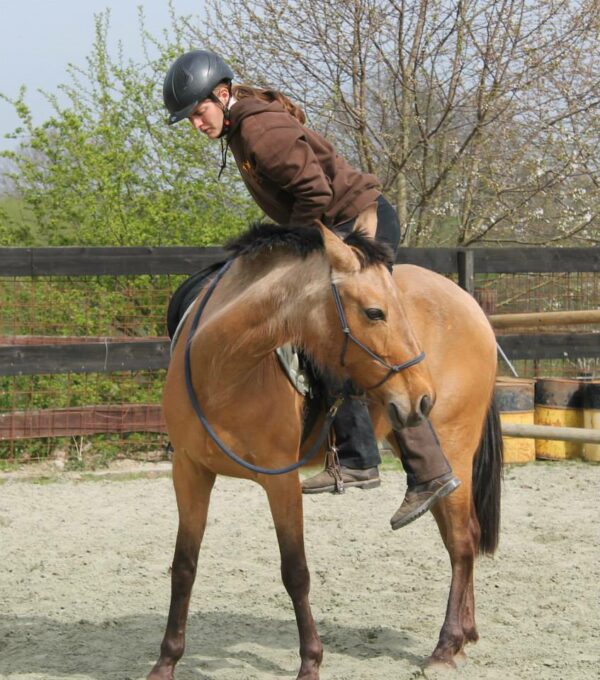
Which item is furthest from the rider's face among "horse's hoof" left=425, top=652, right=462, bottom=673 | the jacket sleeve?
"horse's hoof" left=425, top=652, right=462, bottom=673

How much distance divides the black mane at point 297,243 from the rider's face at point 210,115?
0.51m

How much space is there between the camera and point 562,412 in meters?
8.57

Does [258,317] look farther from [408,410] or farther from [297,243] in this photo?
[408,410]

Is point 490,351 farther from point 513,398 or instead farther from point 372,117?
point 372,117

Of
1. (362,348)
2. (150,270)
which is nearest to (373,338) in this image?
(362,348)

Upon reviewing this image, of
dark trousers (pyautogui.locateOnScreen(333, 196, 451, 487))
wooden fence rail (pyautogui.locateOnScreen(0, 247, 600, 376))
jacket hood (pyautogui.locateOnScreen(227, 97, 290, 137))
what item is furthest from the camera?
wooden fence rail (pyautogui.locateOnScreen(0, 247, 600, 376))

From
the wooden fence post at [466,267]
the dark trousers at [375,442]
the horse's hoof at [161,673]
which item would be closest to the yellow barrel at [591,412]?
the wooden fence post at [466,267]

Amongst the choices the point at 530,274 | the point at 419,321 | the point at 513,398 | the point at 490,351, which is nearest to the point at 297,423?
the point at 419,321

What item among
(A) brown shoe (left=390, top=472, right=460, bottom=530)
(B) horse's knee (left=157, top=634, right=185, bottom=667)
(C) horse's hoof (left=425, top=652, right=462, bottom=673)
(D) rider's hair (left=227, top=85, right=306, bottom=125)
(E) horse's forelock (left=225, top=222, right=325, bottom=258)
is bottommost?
(C) horse's hoof (left=425, top=652, right=462, bottom=673)

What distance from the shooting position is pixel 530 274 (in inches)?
363

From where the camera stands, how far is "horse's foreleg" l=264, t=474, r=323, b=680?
3.70m

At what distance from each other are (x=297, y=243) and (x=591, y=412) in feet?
18.5

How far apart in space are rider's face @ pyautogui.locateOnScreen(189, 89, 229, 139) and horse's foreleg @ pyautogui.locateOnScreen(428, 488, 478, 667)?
6.28 feet

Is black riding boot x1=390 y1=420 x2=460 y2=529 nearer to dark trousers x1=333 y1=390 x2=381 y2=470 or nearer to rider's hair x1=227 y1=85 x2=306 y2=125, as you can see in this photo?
dark trousers x1=333 y1=390 x2=381 y2=470
